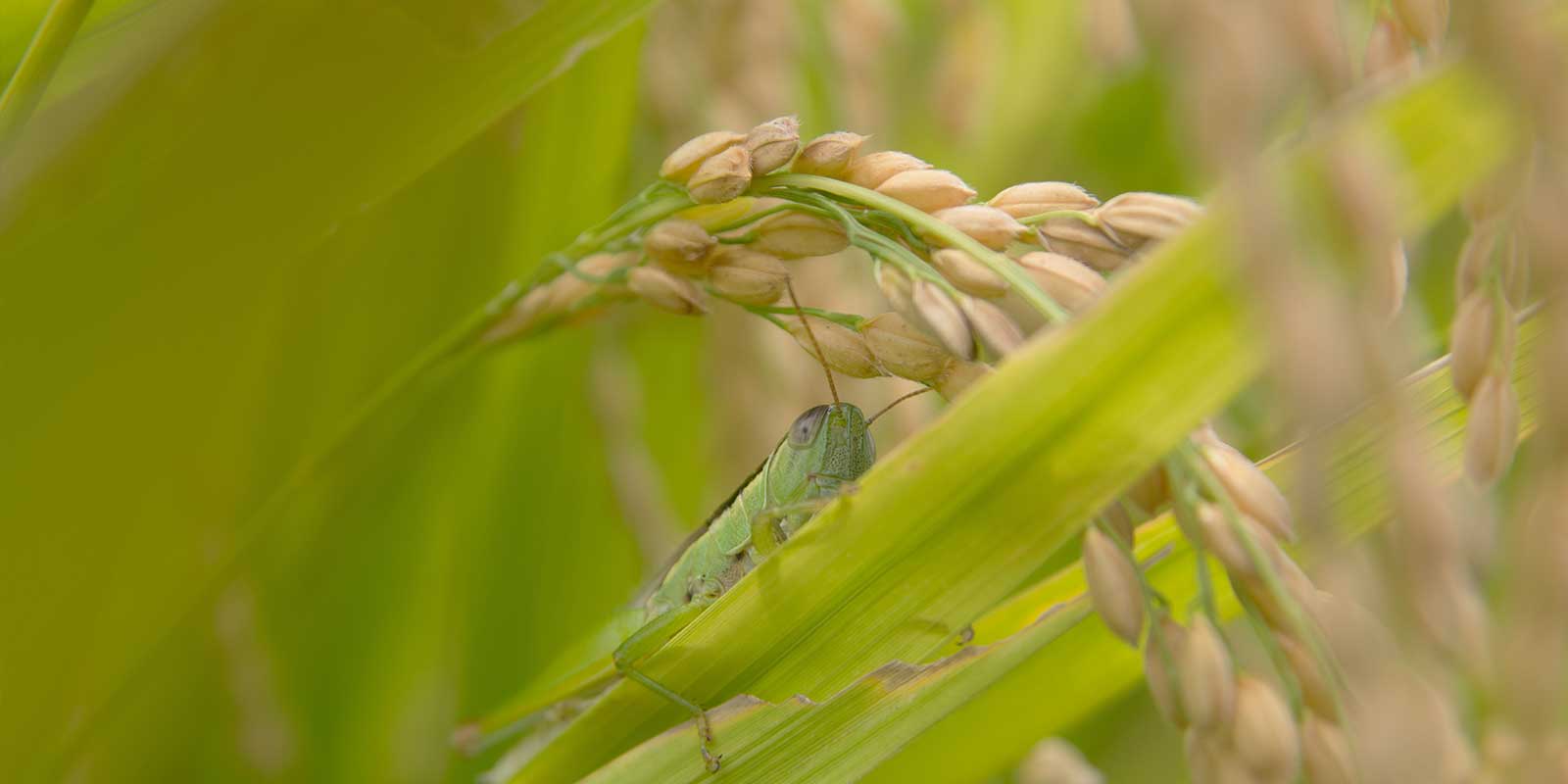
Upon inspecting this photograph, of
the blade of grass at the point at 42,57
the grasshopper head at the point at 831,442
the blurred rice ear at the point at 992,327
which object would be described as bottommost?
the blurred rice ear at the point at 992,327

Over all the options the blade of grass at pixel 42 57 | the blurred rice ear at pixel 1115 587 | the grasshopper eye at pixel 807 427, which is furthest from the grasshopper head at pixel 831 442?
the blade of grass at pixel 42 57

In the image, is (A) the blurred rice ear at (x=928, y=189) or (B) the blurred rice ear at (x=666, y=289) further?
(B) the blurred rice ear at (x=666, y=289)

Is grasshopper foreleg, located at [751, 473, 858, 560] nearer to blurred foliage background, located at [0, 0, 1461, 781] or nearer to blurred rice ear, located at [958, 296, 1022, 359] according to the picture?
blurred foliage background, located at [0, 0, 1461, 781]

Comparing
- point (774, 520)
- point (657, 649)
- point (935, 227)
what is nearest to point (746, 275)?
point (935, 227)

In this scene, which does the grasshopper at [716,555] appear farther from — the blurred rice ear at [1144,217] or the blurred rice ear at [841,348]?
the blurred rice ear at [1144,217]

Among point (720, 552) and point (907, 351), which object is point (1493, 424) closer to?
point (907, 351)

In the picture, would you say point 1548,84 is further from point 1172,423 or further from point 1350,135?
point 1172,423

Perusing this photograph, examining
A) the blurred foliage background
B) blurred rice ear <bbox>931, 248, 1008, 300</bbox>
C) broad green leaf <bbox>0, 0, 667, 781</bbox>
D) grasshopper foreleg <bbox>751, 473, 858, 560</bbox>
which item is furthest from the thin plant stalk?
grasshopper foreleg <bbox>751, 473, 858, 560</bbox>
